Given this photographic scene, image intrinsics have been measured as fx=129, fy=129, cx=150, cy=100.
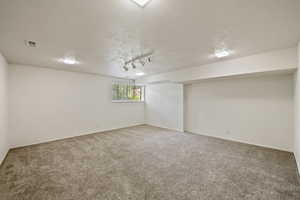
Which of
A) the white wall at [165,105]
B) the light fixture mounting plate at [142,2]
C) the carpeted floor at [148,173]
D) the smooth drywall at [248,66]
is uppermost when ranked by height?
the light fixture mounting plate at [142,2]

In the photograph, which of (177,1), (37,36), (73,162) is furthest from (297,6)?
(73,162)

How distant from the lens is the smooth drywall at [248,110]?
3.39 metres

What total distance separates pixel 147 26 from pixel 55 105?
4.13 meters

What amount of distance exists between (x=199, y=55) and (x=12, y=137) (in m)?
5.44

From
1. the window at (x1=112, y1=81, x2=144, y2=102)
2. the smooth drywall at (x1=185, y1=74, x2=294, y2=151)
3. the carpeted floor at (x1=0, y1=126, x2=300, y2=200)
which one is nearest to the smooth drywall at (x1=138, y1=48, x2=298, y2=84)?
the smooth drywall at (x1=185, y1=74, x2=294, y2=151)

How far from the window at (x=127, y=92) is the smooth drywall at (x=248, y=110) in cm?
296

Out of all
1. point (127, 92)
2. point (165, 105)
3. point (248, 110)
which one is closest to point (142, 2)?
point (248, 110)

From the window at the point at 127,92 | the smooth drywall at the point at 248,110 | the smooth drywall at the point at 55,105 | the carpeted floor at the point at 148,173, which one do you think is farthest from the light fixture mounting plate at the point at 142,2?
the window at the point at 127,92

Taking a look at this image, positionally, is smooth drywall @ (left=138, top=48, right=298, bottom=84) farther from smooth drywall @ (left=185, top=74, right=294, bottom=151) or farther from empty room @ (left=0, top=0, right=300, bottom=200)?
smooth drywall @ (left=185, top=74, right=294, bottom=151)

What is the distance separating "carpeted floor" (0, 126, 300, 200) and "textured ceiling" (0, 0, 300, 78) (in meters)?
2.37

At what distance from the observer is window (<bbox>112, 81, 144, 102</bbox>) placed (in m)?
6.09

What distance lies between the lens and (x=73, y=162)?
2.77 m

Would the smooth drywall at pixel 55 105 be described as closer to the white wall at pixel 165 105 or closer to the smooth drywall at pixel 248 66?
the white wall at pixel 165 105

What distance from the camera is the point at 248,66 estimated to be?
3113 millimetres
